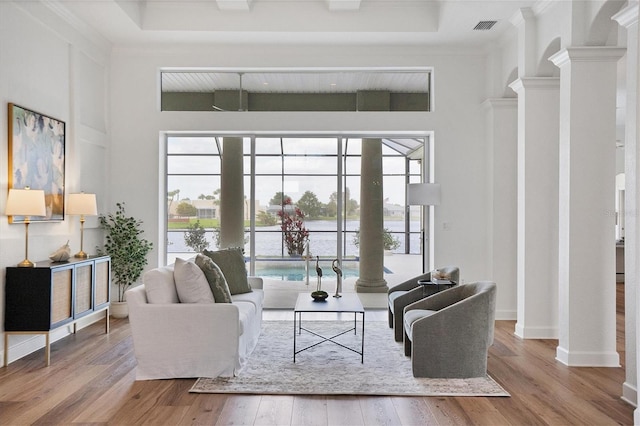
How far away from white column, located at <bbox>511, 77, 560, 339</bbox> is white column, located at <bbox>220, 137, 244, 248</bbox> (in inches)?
142

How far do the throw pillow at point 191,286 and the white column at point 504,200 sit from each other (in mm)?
3897

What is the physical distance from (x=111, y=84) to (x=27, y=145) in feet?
7.35

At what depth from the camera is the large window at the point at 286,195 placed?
23.3ft

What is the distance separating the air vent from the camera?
598 cm

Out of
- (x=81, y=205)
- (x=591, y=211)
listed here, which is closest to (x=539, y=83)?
(x=591, y=211)

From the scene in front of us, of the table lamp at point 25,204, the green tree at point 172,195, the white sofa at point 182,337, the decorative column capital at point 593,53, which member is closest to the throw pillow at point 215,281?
the white sofa at point 182,337

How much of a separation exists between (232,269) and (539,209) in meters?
3.31

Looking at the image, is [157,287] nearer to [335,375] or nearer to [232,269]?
[232,269]

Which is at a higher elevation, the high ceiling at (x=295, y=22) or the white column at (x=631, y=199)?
the high ceiling at (x=295, y=22)

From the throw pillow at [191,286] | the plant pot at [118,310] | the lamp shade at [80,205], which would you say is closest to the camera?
the throw pillow at [191,286]

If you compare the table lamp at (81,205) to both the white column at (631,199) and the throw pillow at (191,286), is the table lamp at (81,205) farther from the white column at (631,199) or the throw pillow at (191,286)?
the white column at (631,199)

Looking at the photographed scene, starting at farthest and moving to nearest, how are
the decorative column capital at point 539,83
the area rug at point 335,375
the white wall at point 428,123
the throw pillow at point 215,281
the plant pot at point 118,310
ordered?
the white wall at point 428,123
the plant pot at point 118,310
the decorative column capital at point 539,83
the throw pillow at point 215,281
the area rug at point 335,375

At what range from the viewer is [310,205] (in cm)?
714

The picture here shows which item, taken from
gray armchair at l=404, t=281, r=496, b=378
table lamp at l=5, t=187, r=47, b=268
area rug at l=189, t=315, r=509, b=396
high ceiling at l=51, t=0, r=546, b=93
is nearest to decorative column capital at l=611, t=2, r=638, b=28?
high ceiling at l=51, t=0, r=546, b=93
